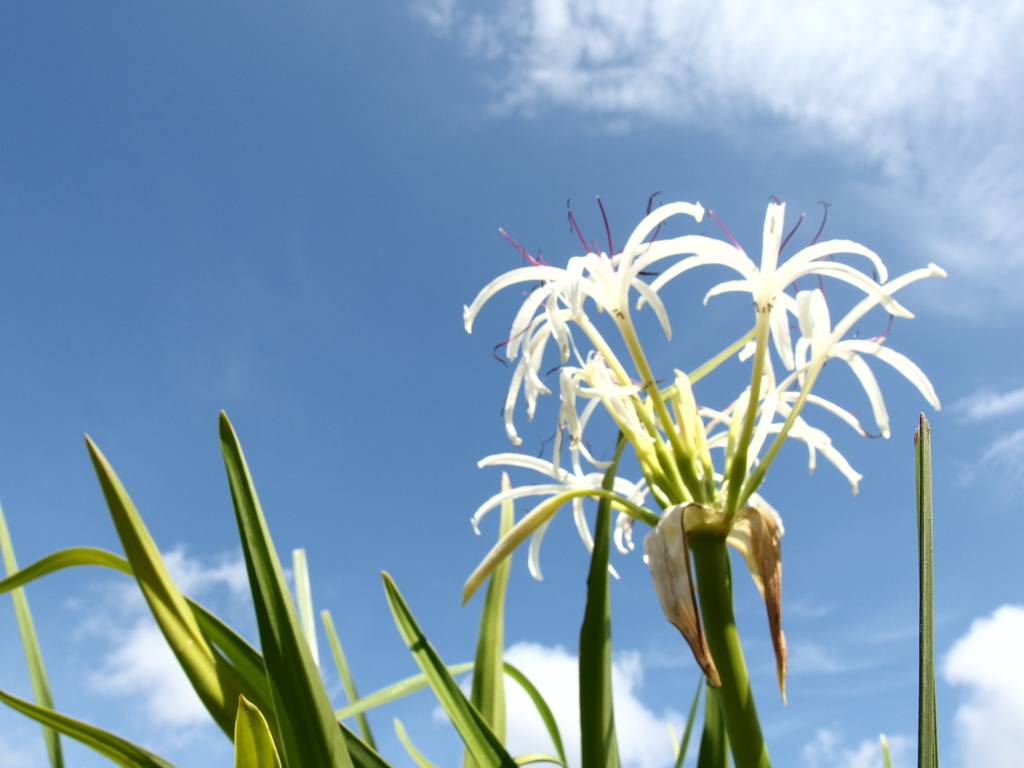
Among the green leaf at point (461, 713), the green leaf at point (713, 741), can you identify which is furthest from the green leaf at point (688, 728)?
the green leaf at point (461, 713)

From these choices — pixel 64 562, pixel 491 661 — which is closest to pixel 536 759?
pixel 491 661

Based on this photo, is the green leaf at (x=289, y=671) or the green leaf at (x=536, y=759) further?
the green leaf at (x=536, y=759)

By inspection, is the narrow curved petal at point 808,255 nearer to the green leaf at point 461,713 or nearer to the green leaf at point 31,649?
the green leaf at point 461,713

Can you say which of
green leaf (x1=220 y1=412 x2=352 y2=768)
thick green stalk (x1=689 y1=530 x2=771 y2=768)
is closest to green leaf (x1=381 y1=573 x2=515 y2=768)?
green leaf (x1=220 y1=412 x2=352 y2=768)

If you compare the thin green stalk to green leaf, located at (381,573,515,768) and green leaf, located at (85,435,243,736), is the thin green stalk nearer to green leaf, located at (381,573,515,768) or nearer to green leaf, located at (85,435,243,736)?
green leaf, located at (381,573,515,768)

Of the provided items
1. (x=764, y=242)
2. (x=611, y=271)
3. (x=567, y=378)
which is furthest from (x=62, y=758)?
(x=764, y=242)

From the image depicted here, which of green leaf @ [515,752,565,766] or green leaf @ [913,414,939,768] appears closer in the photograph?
green leaf @ [913,414,939,768]

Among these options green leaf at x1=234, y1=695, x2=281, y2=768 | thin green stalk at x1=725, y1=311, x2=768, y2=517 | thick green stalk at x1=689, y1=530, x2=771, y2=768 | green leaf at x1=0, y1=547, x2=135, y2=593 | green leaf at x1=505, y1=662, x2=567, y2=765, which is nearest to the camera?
green leaf at x1=234, y1=695, x2=281, y2=768

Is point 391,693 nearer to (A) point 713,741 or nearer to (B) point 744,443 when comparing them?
(A) point 713,741
